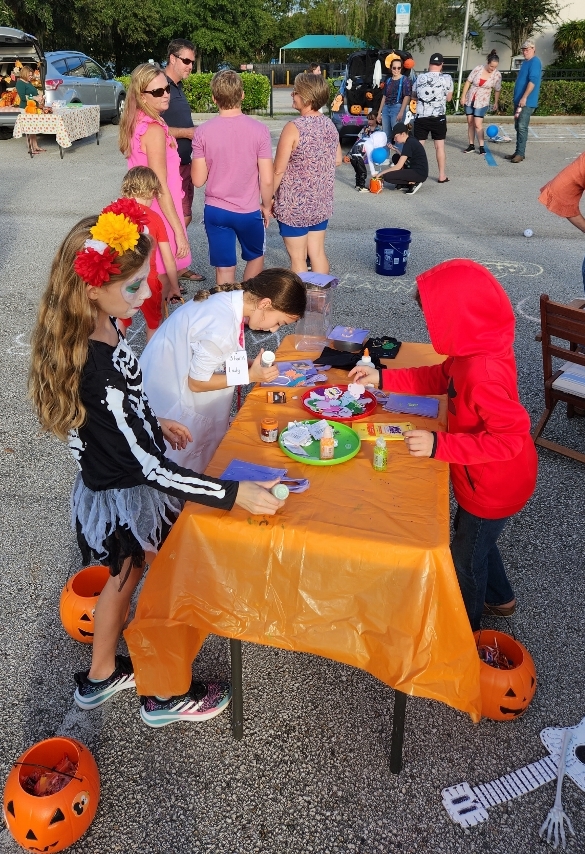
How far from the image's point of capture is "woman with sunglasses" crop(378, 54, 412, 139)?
12.0 m

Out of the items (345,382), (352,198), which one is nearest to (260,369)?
(345,382)

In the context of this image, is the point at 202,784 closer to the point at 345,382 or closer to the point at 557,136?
the point at 345,382

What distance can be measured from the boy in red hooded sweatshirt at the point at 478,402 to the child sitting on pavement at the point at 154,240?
2411 mm

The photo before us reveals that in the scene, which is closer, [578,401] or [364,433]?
[364,433]

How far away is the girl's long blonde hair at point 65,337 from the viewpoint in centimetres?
202

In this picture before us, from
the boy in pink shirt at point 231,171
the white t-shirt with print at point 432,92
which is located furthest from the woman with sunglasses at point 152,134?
the white t-shirt with print at point 432,92

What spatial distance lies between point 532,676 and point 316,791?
3.02 ft

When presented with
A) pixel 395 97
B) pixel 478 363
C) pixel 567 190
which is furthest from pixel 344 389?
pixel 395 97

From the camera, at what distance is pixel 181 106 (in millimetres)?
6363

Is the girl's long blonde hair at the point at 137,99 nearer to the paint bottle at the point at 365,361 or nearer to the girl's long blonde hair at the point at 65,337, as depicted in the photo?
the paint bottle at the point at 365,361

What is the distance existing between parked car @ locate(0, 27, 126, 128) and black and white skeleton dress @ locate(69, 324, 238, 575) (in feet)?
51.3

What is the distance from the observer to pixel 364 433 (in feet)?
8.58

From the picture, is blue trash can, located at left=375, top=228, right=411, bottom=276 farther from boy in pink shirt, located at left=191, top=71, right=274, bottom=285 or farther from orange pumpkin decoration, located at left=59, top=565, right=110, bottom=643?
orange pumpkin decoration, located at left=59, top=565, right=110, bottom=643

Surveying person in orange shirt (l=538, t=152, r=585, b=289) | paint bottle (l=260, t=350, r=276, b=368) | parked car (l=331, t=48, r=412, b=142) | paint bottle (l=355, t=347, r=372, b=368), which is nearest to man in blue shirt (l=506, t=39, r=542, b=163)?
parked car (l=331, t=48, r=412, b=142)
